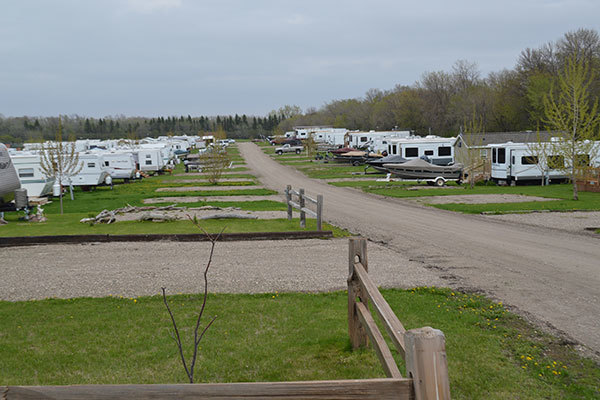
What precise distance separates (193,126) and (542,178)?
118916 mm

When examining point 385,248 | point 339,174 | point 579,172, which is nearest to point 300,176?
point 339,174

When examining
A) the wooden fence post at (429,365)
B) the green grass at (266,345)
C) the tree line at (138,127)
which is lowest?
the green grass at (266,345)

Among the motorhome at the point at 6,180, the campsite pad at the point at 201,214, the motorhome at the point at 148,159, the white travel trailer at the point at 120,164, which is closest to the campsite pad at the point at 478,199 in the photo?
the campsite pad at the point at 201,214

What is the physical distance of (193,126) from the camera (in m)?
140

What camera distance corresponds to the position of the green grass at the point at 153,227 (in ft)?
50.2

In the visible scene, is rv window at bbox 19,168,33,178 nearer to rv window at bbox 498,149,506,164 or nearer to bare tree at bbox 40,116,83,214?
bare tree at bbox 40,116,83,214

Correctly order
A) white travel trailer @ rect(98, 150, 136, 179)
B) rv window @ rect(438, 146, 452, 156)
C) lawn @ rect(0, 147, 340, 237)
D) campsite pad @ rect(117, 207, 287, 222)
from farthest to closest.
Result: rv window @ rect(438, 146, 452, 156) < white travel trailer @ rect(98, 150, 136, 179) < campsite pad @ rect(117, 207, 287, 222) < lawn @ rect(0, 147, 340, 237)

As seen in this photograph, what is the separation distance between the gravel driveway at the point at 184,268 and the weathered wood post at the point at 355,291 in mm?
2959

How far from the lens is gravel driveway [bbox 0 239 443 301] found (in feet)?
29.7

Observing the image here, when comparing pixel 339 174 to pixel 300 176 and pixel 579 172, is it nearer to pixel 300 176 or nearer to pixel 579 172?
pixel 300 176

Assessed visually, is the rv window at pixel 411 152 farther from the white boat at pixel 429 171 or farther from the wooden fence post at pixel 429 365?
the wooden fence post at pixel 429 365

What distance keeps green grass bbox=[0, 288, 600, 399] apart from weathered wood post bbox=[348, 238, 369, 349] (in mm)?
163

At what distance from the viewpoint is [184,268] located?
10.6m

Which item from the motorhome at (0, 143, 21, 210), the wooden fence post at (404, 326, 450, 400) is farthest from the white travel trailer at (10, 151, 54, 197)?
the wooden fence post at (404, 326, 450, 400)
